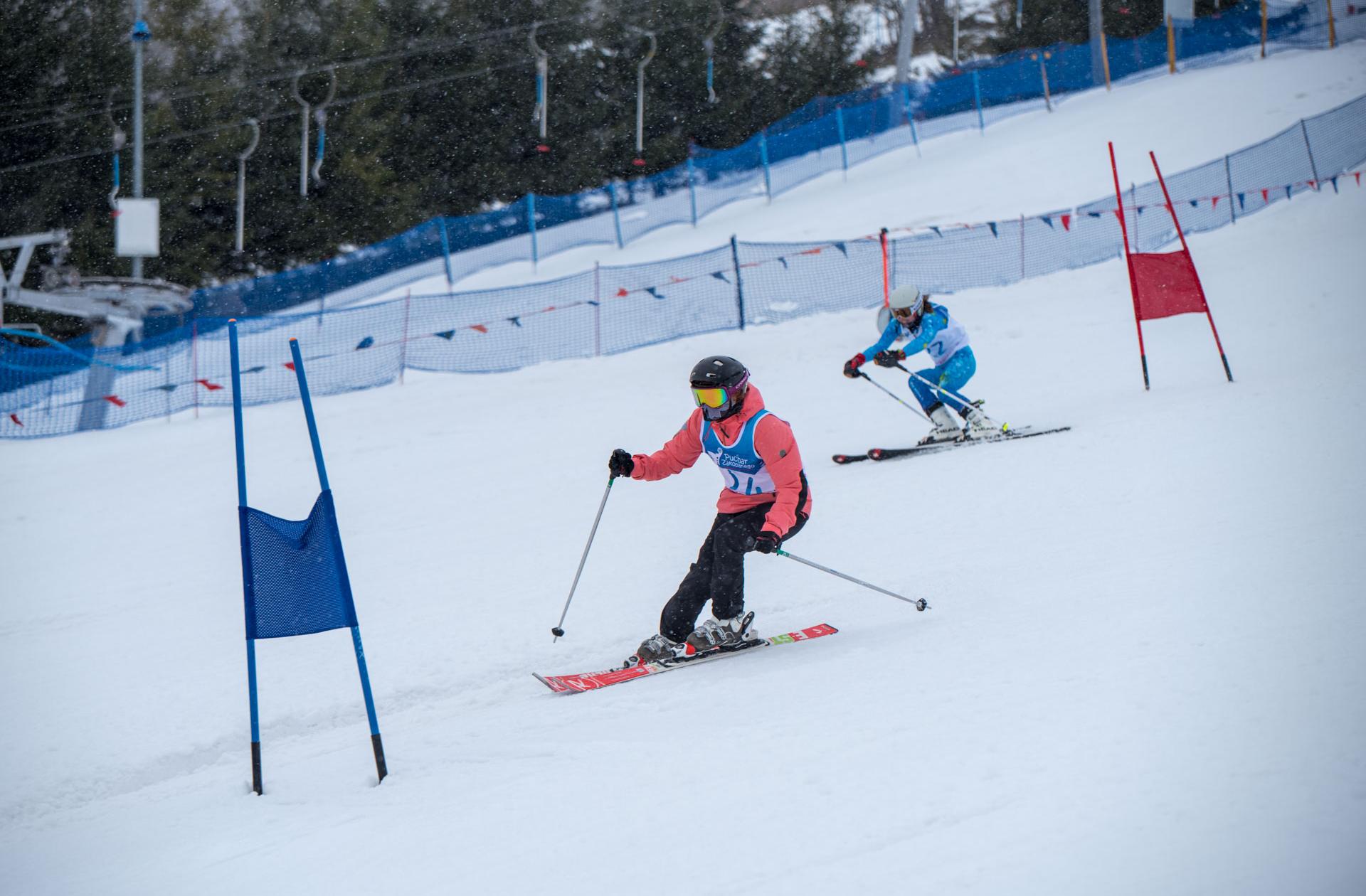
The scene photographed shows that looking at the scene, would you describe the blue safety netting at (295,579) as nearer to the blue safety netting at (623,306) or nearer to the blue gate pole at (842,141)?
the blue safety netting at (623,306)

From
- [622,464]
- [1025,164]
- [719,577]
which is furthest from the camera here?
[1025,164]

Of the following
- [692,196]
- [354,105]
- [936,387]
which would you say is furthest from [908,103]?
[936,387]

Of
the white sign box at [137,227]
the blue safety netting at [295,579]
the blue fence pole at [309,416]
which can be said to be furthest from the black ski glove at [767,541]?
the white sign box at [137,227]

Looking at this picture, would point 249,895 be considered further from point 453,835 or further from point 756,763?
point 756,763

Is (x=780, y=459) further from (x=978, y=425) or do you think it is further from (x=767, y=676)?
(x=978, y=425)

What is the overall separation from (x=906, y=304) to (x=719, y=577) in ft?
15.5

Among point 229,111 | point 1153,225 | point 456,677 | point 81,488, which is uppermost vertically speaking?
point 229,111

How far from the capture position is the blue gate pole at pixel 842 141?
1032 inches

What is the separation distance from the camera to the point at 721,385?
16.3 feet

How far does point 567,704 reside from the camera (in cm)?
478

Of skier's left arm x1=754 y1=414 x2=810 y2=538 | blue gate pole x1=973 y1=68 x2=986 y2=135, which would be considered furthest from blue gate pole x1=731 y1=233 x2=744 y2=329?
blue gate pole x1=973 y1=68 x2=986 y2=135

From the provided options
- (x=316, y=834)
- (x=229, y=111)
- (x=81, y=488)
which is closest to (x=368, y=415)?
(x=81, y=488)

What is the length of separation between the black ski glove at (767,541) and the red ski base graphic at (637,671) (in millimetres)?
724

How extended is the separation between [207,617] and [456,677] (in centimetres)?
226
